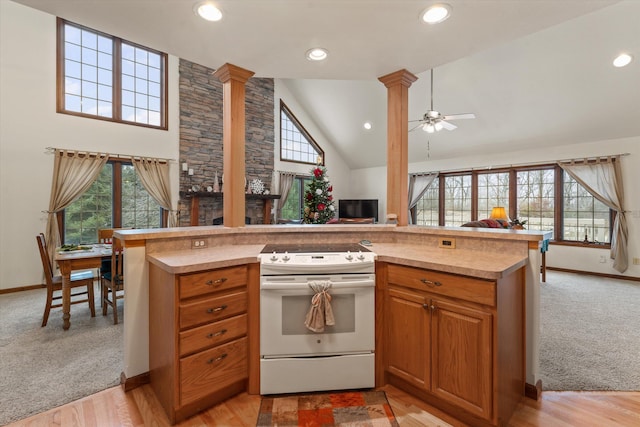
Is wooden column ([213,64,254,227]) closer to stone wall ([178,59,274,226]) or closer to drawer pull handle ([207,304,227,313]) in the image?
drawer pull handle ([207,304,227,313])

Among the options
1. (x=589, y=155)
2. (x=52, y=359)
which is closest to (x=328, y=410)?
(x=52, y=359)

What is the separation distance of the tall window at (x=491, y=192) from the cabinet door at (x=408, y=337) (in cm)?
568

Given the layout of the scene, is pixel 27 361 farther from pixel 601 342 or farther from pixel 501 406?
pixel 601 342

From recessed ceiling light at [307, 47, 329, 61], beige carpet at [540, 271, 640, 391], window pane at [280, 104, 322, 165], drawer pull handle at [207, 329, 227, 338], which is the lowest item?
beige carpet at [540, 271, 640, 391]

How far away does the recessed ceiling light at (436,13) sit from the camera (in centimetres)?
175

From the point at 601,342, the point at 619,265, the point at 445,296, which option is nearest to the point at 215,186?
the point at 445,296

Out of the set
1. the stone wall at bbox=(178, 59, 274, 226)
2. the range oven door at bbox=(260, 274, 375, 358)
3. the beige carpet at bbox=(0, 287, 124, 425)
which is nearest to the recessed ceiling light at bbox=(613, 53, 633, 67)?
the range oven door at bbox=(260, 274, 375, 358)

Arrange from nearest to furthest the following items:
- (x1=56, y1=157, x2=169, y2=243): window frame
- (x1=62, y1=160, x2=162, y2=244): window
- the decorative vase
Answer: (x1=62, y1=160, x2=162, y2=244): window
(x1=56, y1=157, x2=169, y2=243): window frame
the decorative vase

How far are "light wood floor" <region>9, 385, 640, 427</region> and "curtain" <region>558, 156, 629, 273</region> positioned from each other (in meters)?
4.28

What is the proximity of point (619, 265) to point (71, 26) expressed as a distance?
9.83 m

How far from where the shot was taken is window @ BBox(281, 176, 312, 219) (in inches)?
310

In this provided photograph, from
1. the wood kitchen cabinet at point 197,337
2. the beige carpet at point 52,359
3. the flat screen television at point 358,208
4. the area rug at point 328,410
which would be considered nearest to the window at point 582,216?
the flat screen television at point 358,208

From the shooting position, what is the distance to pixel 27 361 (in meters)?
2.42

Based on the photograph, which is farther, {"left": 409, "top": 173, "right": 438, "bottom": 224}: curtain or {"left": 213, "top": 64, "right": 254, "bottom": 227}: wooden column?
{"left": 409, "top": 173, "right": 438, "bottom": 224}: curtain
